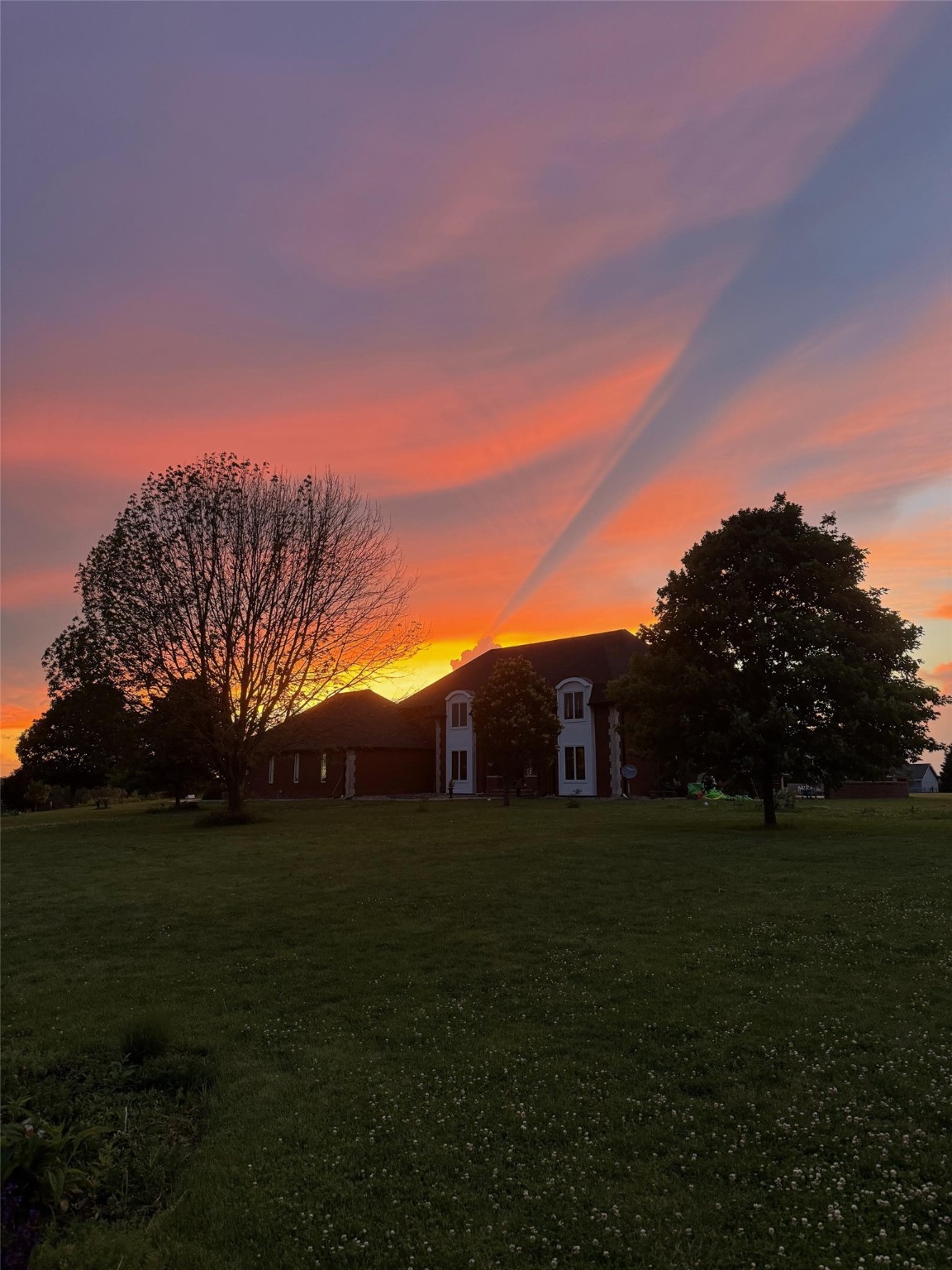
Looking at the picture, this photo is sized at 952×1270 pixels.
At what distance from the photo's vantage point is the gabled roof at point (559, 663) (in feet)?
164

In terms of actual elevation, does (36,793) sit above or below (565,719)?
below

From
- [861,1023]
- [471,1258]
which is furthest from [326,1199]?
[861,1023]

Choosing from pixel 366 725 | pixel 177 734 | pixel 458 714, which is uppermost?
pixel 458 714

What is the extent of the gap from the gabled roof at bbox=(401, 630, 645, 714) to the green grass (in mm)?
33055

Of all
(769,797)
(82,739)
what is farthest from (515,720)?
(82,739)

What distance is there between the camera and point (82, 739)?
56.8 m

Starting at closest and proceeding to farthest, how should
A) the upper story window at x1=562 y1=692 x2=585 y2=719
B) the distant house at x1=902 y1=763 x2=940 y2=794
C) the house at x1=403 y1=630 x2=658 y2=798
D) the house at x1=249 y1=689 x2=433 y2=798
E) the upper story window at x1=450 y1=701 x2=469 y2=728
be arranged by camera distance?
the house at x1=403 y1=630 x2=658 y2=798 → the upper story window at x1=562 y1=692 x2=585 y2=719 → the house at x1=249 y1=689 x2=433 y2=798 → the upper story window at x1=450 y1=701 x2=469 y2=728 → the distant house at x1=902 y1=763 x2=940 y2=794

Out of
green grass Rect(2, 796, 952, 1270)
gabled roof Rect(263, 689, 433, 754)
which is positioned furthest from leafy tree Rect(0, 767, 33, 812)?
green grass Rect(2, 796, 952, 1270)

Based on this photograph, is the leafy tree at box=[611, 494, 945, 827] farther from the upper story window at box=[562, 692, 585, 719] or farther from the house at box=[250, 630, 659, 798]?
the upper story window at box=[562, 692, 585, 719]

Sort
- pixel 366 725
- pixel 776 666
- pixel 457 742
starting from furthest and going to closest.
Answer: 1. pixel 366 725
2. pixel 457 742
3. pixel 776 666

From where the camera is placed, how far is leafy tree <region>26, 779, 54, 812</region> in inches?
3199

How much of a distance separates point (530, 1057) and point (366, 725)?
51828 millimetres

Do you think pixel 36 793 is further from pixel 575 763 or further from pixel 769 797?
pixel 769 797

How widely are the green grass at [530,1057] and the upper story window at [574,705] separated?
32.2 m
